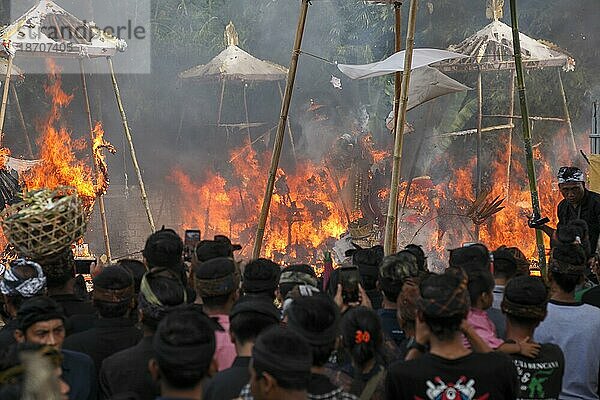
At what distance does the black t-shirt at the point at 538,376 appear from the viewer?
11.6ft

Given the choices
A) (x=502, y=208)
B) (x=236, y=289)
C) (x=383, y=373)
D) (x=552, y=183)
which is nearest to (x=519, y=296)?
(x=383, y=373)

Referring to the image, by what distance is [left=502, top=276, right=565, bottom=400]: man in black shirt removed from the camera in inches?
140

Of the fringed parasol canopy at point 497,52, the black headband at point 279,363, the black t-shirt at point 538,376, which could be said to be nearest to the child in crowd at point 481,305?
the black t-shirt at point 538,376

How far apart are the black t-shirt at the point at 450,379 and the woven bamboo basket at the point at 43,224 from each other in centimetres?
225

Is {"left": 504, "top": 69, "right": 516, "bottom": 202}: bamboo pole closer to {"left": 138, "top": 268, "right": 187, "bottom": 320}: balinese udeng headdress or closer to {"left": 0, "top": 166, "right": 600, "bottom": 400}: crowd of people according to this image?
{"left": 0, "top": 166, "right": 600, "bottom": 400}: crowd of people

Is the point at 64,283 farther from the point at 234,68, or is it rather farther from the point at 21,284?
the point at 234,68

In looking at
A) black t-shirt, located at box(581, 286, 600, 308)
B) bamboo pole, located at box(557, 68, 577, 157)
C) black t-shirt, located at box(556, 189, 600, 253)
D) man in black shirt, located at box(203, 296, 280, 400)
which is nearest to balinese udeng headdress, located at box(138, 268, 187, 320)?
man in black shirt, located at box(203, 296, 280, 400)

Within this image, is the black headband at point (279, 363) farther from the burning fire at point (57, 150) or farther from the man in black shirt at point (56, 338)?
the burning fire at point (57, 150)

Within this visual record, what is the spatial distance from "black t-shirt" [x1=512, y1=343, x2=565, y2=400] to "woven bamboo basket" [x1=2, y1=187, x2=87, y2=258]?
2463 mm

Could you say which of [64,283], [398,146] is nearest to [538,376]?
[64,283]

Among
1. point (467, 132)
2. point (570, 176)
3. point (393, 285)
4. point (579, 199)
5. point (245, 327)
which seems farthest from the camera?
point (467, 132)

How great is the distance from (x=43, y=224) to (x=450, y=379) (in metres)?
2.48

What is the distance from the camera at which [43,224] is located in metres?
4.66

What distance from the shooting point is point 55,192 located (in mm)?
4883
